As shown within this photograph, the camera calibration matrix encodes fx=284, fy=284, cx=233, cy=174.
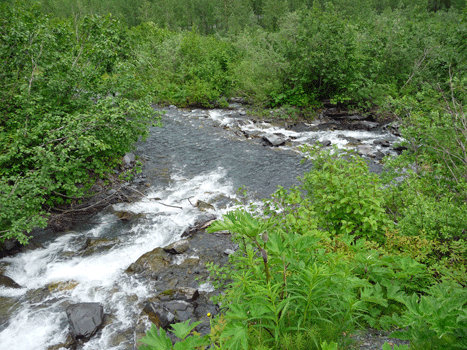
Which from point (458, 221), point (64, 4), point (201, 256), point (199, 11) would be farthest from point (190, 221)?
point (64, 4)

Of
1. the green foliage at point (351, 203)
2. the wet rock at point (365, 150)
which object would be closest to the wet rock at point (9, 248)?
the green foliage at point (351, 203)

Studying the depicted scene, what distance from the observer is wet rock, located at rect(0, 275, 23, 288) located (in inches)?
261

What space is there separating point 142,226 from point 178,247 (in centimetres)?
175

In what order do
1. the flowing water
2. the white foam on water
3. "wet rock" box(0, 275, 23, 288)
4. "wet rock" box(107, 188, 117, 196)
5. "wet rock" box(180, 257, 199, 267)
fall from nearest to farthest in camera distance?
1. the white foam on water
2. the flowing water
3. "wet rock" box(0, 275, 23, 288)
4. "wet rock" box(180, 257, 199, 267)
5. "wet rock" box(107, 188, 117, 196)

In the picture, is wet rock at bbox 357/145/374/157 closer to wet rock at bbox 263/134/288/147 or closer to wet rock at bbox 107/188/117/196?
wet rock at bbox 263/134/288/147

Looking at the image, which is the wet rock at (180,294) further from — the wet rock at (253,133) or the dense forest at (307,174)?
the wet rock at (253,133)

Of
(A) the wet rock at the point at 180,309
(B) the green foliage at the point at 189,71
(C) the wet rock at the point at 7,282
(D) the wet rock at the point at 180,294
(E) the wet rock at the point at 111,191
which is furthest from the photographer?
(B) the green foliage at the point at 189,71

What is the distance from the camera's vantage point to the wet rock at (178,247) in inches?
309

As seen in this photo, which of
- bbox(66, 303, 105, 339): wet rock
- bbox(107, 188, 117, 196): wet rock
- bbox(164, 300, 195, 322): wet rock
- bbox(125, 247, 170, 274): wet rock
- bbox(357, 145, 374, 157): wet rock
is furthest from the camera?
bbox(357, 145, 374, 157): wet rock

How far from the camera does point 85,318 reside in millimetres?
5723

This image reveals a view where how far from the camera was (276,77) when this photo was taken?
19.4 metres

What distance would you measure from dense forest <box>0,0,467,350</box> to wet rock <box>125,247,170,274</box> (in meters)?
1.58

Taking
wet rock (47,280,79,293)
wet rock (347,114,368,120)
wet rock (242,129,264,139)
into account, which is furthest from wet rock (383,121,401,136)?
wet rock (47,280,79,293)

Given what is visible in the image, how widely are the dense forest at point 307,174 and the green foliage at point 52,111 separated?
1.9 inches
